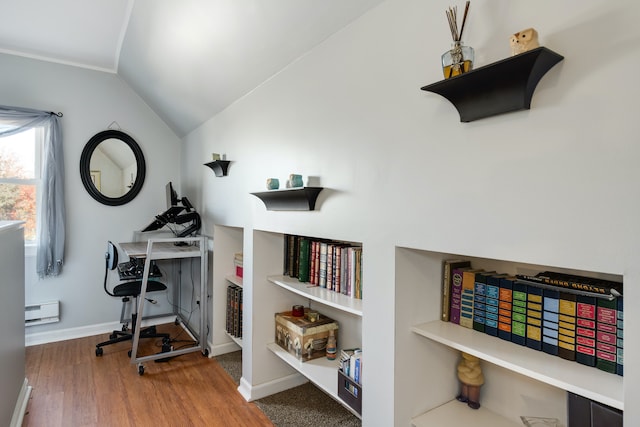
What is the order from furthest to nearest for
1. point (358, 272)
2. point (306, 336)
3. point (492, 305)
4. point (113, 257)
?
point (113, 257) < point (306, 336) < point (358, 272) < point (492, 305)

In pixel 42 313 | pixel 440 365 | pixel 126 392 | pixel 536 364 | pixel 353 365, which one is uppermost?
pixel 536 364

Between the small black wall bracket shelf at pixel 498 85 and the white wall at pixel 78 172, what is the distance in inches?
143

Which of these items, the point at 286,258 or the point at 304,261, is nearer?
the point at 304,261

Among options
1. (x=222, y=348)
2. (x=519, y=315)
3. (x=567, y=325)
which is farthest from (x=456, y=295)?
(x=222, y=348)

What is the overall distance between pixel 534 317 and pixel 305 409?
5.25ft

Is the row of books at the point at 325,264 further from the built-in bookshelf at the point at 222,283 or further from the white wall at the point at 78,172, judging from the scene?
the white wall at the point at 78,172

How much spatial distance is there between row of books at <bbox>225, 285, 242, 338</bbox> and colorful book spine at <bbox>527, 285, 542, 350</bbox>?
7.22ft

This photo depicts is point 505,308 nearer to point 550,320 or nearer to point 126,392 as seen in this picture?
point 550,320

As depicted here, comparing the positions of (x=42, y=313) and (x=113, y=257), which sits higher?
(x=113, y=257)

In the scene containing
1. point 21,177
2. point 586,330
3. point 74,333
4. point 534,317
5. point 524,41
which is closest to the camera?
point 524,41

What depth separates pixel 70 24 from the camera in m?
2.79

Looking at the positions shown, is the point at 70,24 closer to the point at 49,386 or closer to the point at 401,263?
the point at 49,386

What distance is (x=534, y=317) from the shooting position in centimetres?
116

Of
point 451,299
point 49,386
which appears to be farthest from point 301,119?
point 49,386
